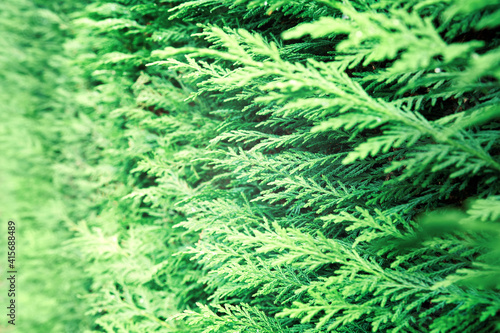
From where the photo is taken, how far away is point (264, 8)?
1.63 metres

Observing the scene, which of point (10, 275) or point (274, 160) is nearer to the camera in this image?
point (274, 160)

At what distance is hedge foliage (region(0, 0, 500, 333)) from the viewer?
37.3 inches

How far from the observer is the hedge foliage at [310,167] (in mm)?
948

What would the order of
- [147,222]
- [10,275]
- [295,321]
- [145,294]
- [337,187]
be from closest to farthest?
[337,187] → [295,321] → [145,294] → [147,222] → [10,275]

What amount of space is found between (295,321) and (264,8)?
6.71 ft

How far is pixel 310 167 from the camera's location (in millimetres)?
1455

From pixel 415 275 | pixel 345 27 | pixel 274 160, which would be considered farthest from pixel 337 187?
pixel 345 27

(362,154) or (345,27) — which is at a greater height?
(345,27)

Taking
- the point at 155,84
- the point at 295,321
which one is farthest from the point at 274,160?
the point at 155,84

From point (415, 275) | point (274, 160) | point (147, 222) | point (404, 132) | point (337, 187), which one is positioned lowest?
point (147, 222)

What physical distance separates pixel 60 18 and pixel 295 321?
521 centimetres

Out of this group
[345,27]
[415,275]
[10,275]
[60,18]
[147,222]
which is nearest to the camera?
[345,27]

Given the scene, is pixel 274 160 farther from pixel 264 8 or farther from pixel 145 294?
pixel 145 294

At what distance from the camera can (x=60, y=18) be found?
400 cm
